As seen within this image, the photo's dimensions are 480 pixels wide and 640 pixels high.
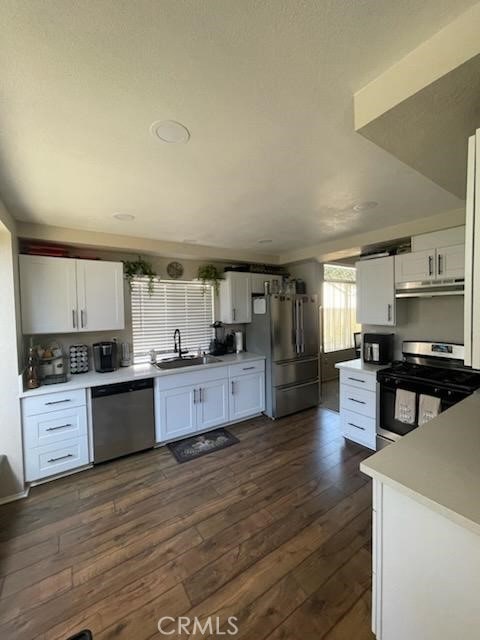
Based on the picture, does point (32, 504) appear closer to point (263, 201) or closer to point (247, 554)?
point (247, 554)

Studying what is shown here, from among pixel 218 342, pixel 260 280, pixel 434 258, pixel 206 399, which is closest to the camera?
pixel 434 258

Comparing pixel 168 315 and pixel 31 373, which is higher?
pixel 168 315

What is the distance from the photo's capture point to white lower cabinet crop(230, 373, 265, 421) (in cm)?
358

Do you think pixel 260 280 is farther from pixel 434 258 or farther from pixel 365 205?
pixel 434 258

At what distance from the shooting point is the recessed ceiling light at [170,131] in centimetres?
127

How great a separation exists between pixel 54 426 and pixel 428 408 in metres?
3.47

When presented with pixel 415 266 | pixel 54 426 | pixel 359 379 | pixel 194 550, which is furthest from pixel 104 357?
pixel 415 266

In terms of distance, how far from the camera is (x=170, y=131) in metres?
1.33

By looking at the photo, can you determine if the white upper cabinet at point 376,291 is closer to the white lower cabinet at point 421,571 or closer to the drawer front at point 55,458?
the white lower cabinet at point 421,571

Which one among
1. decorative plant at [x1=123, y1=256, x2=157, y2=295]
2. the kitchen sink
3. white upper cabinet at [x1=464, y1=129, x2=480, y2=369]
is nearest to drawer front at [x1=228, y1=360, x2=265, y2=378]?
the kitchen sink

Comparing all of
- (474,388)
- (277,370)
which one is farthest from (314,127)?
(277,370)

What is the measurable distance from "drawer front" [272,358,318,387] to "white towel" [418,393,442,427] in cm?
170

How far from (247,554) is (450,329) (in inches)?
115

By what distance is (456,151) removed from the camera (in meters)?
1.24
